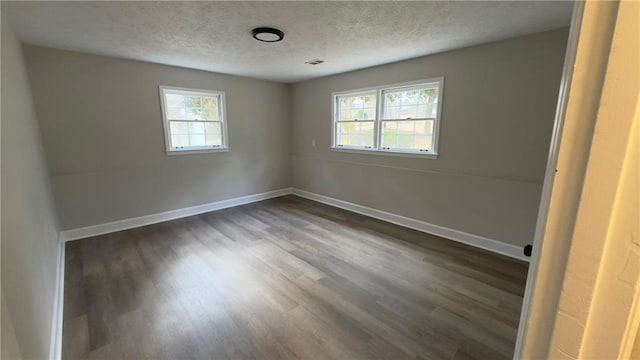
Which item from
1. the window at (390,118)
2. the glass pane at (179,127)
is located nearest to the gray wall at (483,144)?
the window at (390,118)

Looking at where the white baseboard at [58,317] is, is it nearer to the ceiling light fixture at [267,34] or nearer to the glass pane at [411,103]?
the ceiling light fixture at [267,34]

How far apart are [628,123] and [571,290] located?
0.81ft

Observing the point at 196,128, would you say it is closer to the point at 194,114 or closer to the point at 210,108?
the point at 194,114

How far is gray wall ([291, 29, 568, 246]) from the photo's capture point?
Answer: 2.74 metres

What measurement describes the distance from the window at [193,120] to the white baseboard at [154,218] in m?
0.99

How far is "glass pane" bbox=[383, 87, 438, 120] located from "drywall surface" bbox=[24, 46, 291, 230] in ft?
8.56

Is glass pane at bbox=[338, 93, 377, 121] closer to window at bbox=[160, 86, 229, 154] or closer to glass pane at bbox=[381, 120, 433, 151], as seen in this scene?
glass pane at bbox=[381, 120, 433, 151]

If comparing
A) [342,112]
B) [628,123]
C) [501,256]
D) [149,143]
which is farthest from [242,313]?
[342,112]

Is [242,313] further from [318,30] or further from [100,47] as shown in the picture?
[100,47]

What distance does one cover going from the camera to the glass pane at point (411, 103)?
3574mm

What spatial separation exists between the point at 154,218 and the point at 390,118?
3986 millimetres

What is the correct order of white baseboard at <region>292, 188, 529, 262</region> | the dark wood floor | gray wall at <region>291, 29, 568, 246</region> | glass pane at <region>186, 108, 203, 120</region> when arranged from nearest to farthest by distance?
1. the dark wood floor
2. gray wall at <region>291, 29, 568, 246</region>
3. white baseboard at <region>292, 188, 529, 262</region>
4. glass pane at <region>186, 108, 203, 120</region>

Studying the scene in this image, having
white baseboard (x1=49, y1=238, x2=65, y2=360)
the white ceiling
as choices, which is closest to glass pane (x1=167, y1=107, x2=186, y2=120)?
the white ceiling

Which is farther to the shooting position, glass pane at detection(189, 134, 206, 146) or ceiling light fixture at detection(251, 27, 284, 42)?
glass pane at detection(189, 134, 206, 146)
